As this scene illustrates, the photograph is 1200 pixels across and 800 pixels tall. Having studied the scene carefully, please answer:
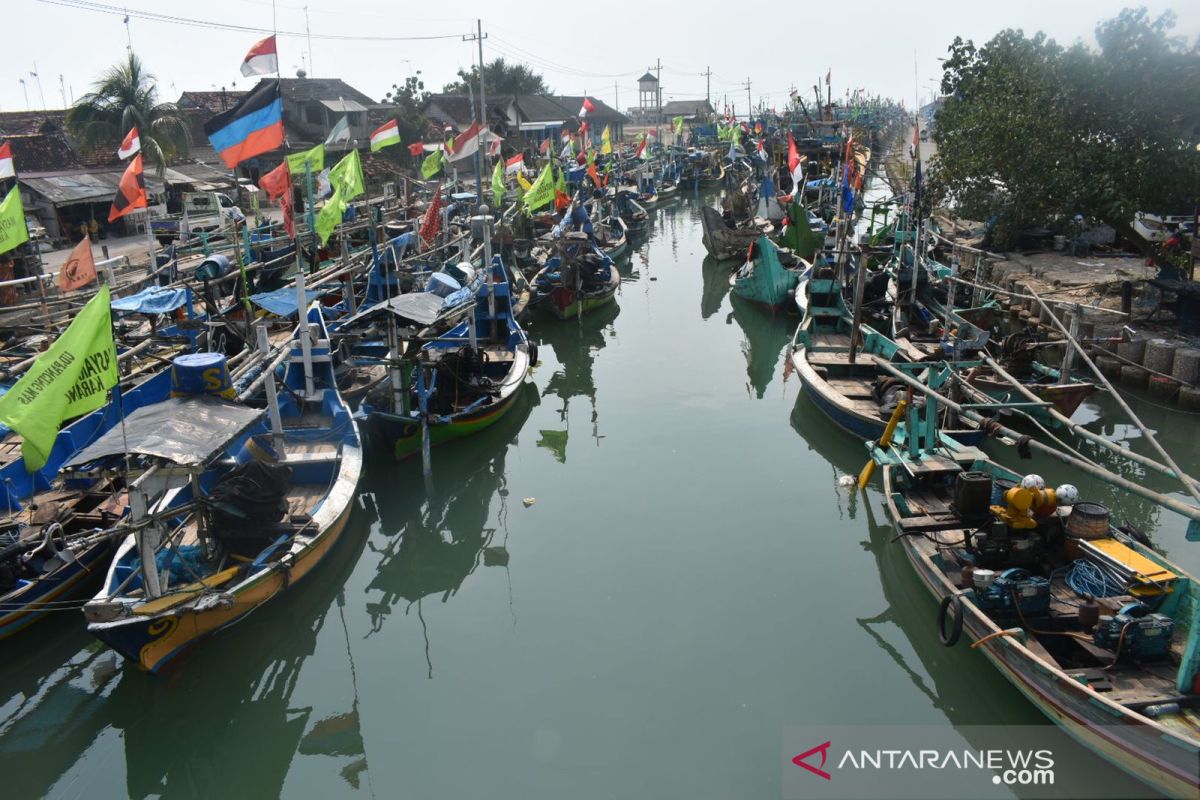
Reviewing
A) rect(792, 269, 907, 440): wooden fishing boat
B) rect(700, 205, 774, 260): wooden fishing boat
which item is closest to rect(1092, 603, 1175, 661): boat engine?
rect(792, 269, 907, 440): wooden fishing boat

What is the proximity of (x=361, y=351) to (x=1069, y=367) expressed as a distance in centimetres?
1348

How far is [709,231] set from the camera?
30281 millimetres

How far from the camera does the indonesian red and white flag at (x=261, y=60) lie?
44.4ft

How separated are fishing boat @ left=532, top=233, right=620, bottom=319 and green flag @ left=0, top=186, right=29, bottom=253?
498 inches

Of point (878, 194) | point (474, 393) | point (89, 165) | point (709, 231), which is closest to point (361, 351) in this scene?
point (474, 393)

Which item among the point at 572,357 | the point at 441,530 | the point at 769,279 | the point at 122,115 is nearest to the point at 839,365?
the point at 769,279

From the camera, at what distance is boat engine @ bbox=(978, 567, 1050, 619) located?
8000 mm

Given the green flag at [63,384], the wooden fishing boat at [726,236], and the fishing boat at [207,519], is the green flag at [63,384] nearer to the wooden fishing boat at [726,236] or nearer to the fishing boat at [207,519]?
the fishing boat at [207,519]

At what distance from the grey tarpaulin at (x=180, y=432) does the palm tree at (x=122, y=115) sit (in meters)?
22.3

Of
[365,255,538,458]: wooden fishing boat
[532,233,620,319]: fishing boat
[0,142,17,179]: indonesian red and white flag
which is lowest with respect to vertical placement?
[365,255,538,458]: wooden fishing boat

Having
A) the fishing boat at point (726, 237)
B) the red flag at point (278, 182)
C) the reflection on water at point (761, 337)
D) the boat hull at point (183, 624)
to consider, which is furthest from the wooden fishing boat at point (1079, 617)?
the fishing boat at point (726, 237)

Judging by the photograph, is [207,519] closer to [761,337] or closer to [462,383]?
[462,383]

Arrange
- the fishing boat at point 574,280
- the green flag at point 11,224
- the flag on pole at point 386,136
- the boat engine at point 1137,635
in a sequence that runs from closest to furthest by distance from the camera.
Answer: the boat engine at point 1137,635 < the green flag at point 11,224 < the flag on pole at point 386,136 < the fishing boat at point 574,280

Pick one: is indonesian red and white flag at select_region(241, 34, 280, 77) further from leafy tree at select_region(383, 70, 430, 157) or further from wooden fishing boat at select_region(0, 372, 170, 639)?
leafy tree at select_region(383, 70, 430, 157)
